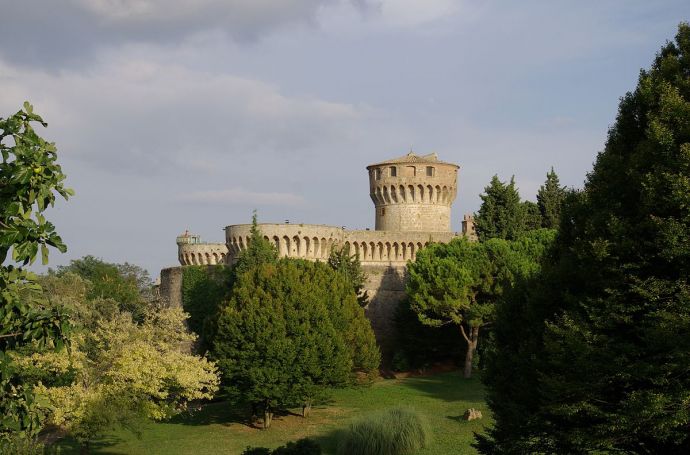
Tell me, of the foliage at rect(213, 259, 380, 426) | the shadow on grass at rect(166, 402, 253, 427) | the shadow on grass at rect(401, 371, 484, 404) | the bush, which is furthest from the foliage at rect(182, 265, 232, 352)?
the bush

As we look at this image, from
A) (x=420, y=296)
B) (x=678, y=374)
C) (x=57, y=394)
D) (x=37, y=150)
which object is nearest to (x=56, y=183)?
(x=37, y=150)

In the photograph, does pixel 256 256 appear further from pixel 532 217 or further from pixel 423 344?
pixel 532 217

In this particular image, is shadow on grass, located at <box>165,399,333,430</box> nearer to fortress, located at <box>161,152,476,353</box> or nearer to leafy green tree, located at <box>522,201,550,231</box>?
fortress, located at <box>161,152,476,353</box>

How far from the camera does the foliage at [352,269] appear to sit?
2231 inches

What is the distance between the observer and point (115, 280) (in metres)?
78.9

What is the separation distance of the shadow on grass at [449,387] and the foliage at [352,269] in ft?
26.0

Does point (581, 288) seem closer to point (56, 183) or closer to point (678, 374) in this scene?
point (678, 374)

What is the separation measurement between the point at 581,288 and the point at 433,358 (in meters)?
36.4

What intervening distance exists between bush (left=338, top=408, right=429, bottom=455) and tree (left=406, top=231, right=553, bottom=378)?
17.2m

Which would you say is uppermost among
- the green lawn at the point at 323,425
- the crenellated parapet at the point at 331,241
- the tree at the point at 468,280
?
the crenellated parapet at the point at 331,241

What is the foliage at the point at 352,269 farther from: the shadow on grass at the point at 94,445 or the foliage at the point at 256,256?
the shadow on grass at the point at 94,445

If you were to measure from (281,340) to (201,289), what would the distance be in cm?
2146

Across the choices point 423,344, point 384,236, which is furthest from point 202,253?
point 423,344

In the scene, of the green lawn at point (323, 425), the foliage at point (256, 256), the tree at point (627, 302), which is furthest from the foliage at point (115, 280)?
the tree at point (627, 302)
